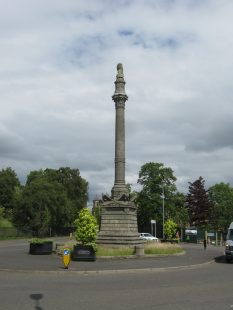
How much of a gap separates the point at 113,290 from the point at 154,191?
6423 centimetres

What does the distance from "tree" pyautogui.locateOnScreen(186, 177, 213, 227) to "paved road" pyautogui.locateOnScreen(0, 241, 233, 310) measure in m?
79.4

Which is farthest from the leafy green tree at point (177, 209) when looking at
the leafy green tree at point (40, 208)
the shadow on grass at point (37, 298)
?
the shadow on grass at point (37, 298)

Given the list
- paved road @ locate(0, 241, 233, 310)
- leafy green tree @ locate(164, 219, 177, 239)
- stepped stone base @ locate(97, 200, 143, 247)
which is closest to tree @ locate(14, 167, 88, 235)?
leafy green tree @ locate(164, 219, 177, 239)

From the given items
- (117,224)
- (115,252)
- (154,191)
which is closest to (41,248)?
(115,252)

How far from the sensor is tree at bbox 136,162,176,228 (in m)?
76.0

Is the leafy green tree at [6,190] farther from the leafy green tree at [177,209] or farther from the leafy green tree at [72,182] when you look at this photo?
the leafy green tree at [177,209]

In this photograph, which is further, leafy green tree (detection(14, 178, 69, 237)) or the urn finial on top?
leafy green tree (detection(14, 178, 69, 237))

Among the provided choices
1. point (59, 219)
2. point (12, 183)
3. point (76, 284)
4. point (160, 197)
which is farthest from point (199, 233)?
point (76, 284)

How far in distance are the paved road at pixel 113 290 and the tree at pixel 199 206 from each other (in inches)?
3124

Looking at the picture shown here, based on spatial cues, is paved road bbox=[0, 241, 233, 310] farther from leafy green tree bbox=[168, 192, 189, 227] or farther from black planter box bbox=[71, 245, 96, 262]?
leafy green tree bbox=[168, 192, 189, 227]

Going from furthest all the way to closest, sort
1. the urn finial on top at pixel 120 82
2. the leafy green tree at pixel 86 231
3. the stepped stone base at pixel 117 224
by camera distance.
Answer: the urn finial on top at pixel 120 82 < the stepped stone base at pixel 117 224 < the leafy green tree at pixel 86 231

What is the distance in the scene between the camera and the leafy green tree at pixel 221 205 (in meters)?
103

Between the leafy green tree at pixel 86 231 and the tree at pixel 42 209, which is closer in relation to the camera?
the leafy green tree at pixel 86 231

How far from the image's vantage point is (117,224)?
32281mm
